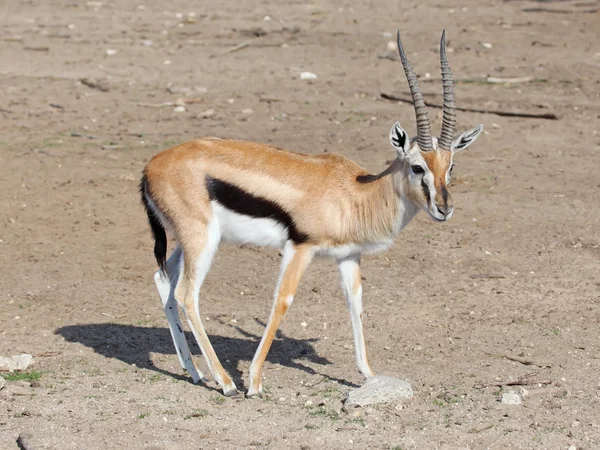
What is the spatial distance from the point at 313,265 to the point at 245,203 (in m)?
2.66

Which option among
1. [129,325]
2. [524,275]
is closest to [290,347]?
[129,325]

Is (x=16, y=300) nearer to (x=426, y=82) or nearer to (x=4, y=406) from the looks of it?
(x=4, y=406)

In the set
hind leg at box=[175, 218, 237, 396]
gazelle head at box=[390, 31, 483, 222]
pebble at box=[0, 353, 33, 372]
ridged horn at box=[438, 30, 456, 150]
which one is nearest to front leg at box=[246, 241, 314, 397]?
hind leg at box=[175, 218, 237, 396]

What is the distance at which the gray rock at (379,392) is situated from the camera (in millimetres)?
6676

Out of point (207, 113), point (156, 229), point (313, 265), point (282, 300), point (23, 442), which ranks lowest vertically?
point (207, 113)

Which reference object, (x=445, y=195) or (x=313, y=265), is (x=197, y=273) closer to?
(x=445, y=195)

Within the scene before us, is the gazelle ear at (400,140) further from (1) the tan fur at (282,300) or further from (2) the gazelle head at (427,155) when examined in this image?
(1) the tan fur at (282,300)

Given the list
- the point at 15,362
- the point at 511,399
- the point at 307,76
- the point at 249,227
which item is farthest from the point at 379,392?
the point at 307,76

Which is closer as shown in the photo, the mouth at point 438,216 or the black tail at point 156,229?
the mouth at point 438,216

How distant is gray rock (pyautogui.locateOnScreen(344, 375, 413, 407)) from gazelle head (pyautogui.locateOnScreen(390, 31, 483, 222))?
3.61ft

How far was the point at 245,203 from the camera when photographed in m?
7.14

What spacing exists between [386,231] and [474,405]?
1.34 metres

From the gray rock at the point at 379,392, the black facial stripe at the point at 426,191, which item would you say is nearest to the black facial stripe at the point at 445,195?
the black facial stripe at the point at 426,191

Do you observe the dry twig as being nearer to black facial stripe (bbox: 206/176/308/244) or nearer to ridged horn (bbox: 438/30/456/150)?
ridged horn (bbox: 438/30/456/150)
